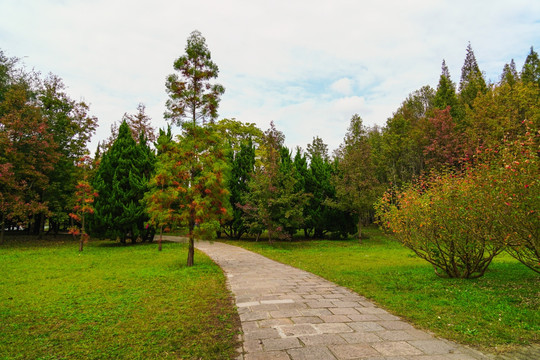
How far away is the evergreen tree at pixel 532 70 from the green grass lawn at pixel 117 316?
34.2m

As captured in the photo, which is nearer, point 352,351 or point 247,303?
point 352,351

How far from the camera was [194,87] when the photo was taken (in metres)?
10.2

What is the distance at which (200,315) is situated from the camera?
4445 mm

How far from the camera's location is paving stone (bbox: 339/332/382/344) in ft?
11.0

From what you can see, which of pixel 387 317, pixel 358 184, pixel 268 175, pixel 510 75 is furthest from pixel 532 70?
pixel 387 317

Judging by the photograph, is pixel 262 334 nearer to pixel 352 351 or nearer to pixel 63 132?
pixel 352 351

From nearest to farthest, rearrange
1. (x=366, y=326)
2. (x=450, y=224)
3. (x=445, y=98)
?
(x=366, y=326), (x=450, y=224), (x=445, y=98)

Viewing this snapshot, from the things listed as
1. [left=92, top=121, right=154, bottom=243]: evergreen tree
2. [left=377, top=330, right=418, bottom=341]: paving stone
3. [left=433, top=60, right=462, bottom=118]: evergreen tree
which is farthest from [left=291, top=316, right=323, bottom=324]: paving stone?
[left=433, top=60, right=462, bottom=118]: evergreen tree

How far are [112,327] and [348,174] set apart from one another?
640 inches

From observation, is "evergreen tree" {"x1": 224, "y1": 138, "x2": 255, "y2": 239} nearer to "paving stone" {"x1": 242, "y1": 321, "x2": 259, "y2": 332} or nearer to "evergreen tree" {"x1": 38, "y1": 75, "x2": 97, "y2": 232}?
"evergreen tree" {"x1": 38, "y1": 75, "x2": 97, "y2": 232}

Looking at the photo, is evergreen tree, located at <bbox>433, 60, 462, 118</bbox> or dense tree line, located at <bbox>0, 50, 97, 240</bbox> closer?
dense tree line, located at <bbox>0, 50, 97, 240</bbox>

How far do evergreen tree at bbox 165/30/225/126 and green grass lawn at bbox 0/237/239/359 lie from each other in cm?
541

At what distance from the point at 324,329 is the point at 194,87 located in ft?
29.6

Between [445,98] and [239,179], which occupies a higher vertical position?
[445,98]
